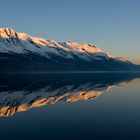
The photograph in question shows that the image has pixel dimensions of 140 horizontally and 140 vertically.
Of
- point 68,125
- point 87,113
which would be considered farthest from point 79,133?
point 87,113

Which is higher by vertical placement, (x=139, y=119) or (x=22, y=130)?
(x=22, y=130)

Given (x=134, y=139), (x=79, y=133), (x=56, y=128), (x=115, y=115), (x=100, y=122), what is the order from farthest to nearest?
(x=115, y=115) < (x=100, y=122) < (x=56, y=128) < (x=79, y=133) < (x=134, y=139)

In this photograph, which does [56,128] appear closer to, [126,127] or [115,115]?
[126,127]

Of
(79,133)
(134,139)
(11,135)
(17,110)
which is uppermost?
(17,110)

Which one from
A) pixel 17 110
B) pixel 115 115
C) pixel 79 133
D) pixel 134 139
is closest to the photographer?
pixel 134 139

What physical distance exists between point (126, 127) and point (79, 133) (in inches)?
228

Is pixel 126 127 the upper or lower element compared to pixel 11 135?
lower

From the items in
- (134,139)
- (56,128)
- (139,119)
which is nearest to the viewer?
(134,139)

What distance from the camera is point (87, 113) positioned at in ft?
147

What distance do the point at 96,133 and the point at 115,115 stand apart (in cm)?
1140

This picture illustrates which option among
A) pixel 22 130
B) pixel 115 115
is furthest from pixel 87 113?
pixel 22 130

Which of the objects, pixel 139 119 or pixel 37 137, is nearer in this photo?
pixel 37 137

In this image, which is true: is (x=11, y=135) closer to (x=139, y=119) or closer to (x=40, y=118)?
(x=40, y=118)

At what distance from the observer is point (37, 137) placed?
96.3 ft
